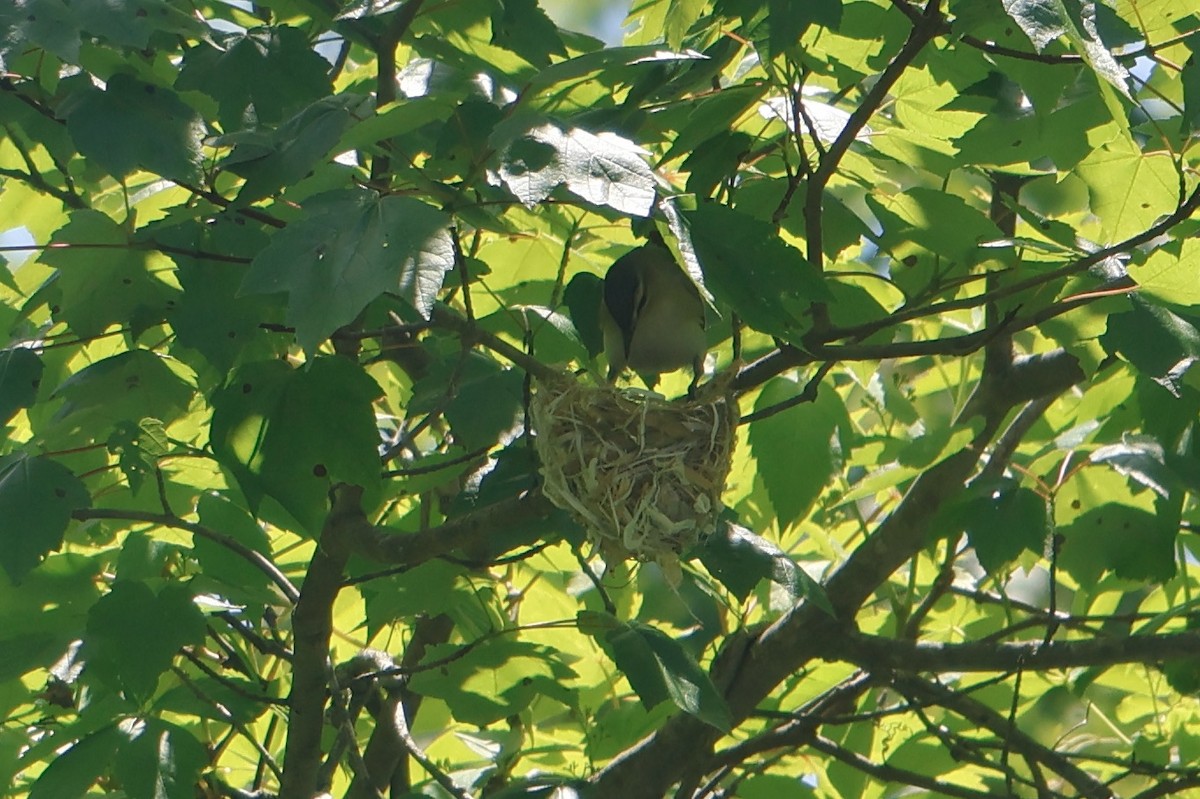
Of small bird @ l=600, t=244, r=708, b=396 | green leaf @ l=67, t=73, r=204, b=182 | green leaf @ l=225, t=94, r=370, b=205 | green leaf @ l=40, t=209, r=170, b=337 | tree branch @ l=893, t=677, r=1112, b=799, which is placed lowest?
tree branch @ l=893, t=677, r=1112, b=799

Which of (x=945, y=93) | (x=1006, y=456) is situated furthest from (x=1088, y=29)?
(x=1006, y=456)

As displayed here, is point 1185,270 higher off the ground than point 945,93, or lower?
lower

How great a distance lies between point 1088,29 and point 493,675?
62.3 inches

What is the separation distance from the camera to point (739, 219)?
1729 mm

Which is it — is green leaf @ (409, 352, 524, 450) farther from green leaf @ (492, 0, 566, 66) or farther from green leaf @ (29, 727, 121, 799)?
green leaf @ (29, 727, 121, 799)

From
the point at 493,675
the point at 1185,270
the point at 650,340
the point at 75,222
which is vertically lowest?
the point at 493,675

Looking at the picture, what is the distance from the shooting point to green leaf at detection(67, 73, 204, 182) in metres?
2.01

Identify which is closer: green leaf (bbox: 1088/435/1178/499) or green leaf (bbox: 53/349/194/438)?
→ green leaf (bbox: 1088/435/1178/499)

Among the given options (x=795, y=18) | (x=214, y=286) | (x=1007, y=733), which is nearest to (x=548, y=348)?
(x=214, y=286)

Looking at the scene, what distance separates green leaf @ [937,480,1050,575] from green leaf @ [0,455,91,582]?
146cm

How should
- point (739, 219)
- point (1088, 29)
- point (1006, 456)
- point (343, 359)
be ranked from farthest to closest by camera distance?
point (1006, 456), point (343, 359), point (739, 219), point (1088, 29)

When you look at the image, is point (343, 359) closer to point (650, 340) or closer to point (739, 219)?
point (739, 219)

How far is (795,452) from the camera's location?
2395 millimetres

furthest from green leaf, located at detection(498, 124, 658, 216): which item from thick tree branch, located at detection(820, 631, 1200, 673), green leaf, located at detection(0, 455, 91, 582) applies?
thick tree branch, located at detection(820, 631, 1200, 673)
